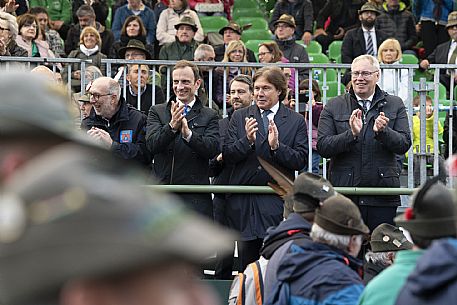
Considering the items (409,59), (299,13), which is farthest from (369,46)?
(299,13)

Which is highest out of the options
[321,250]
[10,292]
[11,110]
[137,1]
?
[137,1]

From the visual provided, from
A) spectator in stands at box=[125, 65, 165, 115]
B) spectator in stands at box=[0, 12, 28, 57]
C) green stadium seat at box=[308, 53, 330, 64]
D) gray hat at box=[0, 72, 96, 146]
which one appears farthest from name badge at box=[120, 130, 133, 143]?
gray hat at box=[0, 72, 96, 146]

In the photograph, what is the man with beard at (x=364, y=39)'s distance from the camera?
14.7 metres

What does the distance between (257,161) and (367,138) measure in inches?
37.6

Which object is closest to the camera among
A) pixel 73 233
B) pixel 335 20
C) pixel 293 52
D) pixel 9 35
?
pixel 73 233

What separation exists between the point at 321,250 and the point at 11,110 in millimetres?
4423

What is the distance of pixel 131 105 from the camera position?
33.8ft

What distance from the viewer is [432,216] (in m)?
4.42

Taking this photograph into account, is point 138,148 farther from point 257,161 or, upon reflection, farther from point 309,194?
point 309,194

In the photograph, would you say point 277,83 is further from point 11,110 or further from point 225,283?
point 11,110

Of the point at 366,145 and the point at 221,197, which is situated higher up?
the point at 366,145

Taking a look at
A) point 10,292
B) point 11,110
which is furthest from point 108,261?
point 11,110

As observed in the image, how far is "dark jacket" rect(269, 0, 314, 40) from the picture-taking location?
57.3ft

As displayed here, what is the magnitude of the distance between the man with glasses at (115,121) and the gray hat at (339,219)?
3.57 meters
